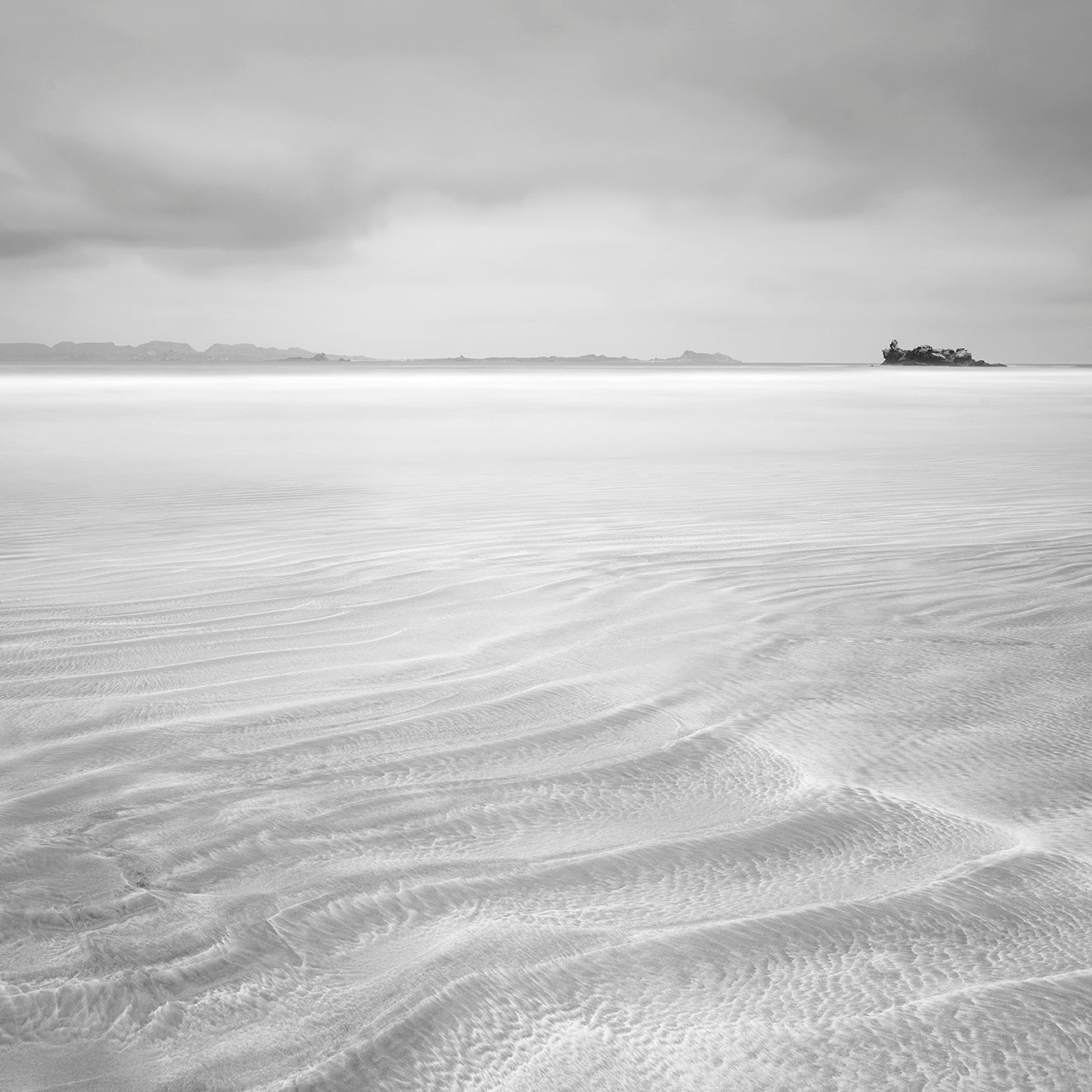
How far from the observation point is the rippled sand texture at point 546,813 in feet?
3.43

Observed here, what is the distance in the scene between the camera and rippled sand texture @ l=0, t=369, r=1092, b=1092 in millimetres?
1045

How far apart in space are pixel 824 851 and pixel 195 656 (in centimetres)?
166

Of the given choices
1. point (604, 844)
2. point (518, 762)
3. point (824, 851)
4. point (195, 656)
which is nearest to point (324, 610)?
point (195, 656)

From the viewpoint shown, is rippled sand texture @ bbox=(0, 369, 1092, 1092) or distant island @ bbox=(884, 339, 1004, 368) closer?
rippled sand texture @ bbox=(0, 369, 1092, 1092)

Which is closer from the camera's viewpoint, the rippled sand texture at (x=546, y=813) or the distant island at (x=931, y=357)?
the rippled sand texture at (x=546, y=813)

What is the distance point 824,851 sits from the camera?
143cm

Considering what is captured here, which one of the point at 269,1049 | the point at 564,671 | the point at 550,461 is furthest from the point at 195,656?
the point at 550,461

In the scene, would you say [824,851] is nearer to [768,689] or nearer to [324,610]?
[768,689]

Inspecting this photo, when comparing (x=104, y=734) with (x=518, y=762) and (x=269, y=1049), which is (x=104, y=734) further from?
(x=269, y=1049)

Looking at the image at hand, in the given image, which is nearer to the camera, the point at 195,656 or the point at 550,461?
the point at 195,656

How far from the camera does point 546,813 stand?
62.2 inches

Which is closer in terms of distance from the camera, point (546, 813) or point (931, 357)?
point (546, 813)

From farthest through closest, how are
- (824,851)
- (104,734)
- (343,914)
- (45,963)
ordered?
(104,734) < (824,851) < (343,914) < (45,963)

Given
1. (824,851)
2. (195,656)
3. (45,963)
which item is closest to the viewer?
(45,963)
